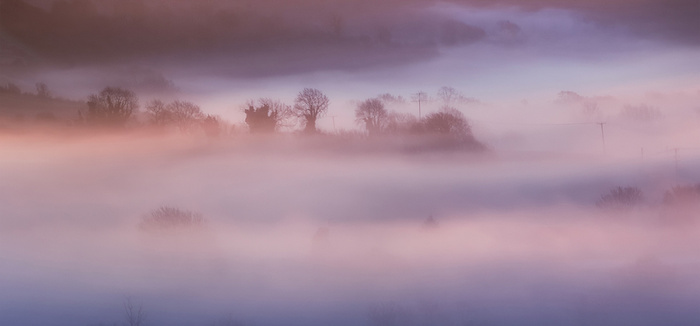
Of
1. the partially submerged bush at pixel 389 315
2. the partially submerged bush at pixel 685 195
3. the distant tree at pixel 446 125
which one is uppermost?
the distant tree at pixel 446 125

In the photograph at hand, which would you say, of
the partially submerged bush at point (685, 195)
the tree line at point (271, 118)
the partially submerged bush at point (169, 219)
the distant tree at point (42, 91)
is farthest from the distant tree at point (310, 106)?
the partially submerged bush at point (685, 195)

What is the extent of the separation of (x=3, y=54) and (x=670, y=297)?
587 cm

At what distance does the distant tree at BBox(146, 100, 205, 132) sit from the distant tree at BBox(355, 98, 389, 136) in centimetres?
124

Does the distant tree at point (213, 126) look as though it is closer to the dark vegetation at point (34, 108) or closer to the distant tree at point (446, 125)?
the dark vegetation at point (34, 108)

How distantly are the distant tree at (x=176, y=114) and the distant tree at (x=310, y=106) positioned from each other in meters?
0.76

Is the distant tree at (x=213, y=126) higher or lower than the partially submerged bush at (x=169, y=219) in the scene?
higher

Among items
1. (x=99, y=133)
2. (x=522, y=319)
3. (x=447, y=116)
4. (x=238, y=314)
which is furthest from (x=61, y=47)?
(x=522, y=319)

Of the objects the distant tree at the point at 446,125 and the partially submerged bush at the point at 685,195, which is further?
the partially submerged bush at the point at 685,195

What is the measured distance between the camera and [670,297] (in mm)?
5148

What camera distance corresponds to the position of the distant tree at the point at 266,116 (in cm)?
467

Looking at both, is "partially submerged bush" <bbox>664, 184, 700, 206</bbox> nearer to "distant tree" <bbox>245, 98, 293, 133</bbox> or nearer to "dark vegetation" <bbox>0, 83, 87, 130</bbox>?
"distant tree" <bbox>245, 98, 293, 133</bbox>

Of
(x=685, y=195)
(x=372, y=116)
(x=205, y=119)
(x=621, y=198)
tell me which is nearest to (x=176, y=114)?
(x=205, y=119)

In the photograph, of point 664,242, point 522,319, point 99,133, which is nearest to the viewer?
point 99,133

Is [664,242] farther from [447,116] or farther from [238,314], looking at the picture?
[238,314]
